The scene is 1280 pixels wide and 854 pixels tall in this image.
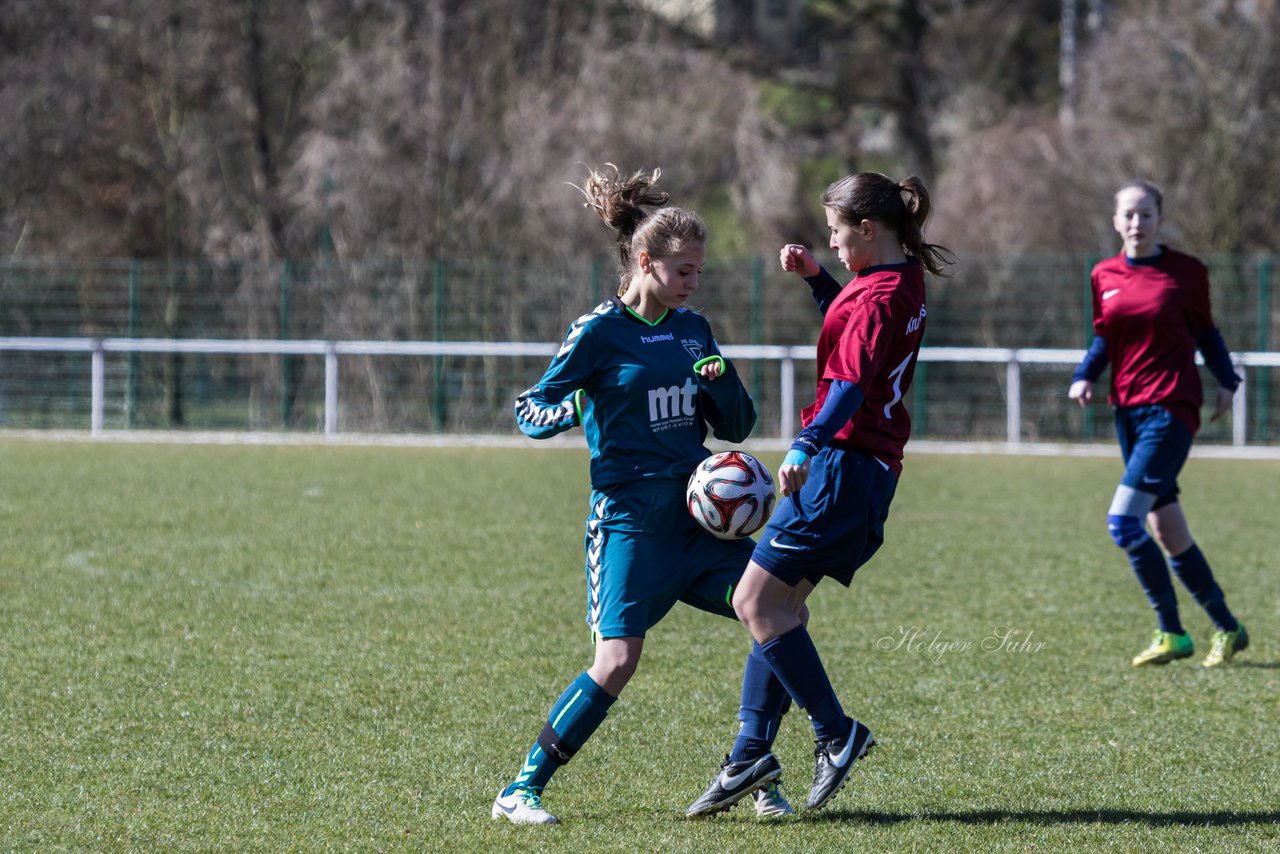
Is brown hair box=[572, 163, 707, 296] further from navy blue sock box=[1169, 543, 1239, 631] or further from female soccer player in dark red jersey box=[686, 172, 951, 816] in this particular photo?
navy blue sock box=[1169, 543, 1239, 631]

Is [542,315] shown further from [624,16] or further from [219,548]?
[219,548]

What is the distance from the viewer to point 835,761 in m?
4.44

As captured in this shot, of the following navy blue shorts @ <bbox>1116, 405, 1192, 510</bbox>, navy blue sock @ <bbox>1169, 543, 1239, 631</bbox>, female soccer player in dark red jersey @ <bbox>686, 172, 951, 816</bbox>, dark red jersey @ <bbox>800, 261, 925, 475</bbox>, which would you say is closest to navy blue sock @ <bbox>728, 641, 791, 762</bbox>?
female soccer player in dark red jersey @ <bbox>686, 172, 951, 816</bbox>

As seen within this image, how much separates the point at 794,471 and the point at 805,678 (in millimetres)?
650

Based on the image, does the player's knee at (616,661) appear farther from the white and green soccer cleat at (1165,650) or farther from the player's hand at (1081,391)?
the player's hand at (1081,391)

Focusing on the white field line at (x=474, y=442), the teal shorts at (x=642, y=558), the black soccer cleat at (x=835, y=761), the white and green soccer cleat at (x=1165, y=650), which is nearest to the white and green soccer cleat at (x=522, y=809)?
the teal shorts at (x=642, y=558)

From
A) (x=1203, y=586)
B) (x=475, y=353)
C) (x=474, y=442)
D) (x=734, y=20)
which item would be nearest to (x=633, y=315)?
(x=1203, y=586)

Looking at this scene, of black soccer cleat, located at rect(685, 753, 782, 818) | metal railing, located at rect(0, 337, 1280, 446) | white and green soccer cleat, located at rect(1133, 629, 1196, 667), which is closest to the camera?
black soccer cleat, located at rect(685, 753, 782, 818)

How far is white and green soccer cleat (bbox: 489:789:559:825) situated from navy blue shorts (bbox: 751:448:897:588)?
87 centimetres

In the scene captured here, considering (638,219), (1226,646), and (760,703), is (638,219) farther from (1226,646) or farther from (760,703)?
(1226,646)

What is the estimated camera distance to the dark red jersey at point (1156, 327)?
22.2 feet

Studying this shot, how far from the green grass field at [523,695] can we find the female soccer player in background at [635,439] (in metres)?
0.30

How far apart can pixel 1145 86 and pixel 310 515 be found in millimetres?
15073

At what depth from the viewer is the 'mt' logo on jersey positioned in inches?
177
